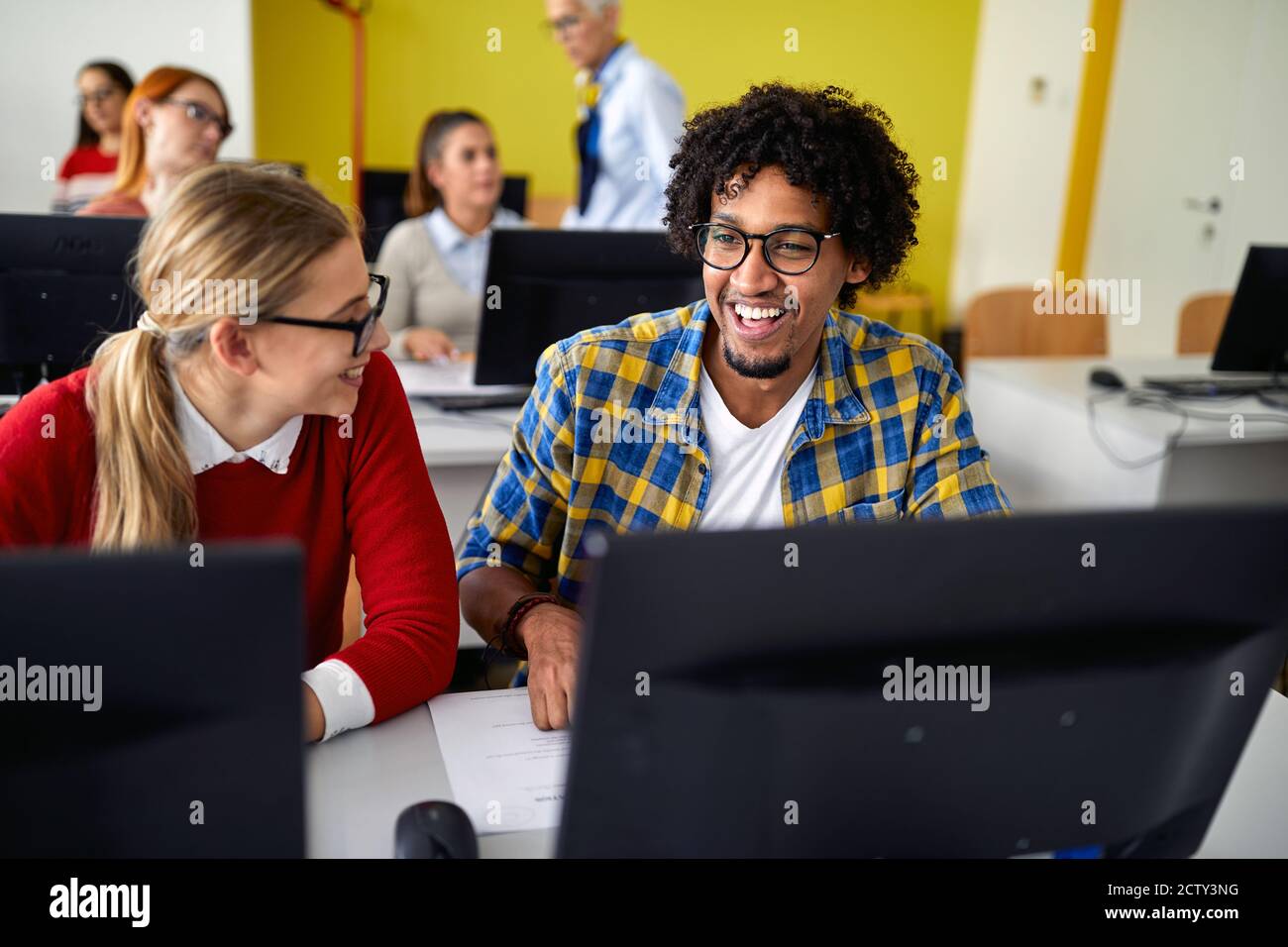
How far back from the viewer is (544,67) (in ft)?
15.9

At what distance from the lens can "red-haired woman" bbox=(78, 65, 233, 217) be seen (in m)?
2.90

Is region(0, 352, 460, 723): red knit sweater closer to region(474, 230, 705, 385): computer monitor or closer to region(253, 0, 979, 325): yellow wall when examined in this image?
region(474, 230, 705, 385): computer monitor

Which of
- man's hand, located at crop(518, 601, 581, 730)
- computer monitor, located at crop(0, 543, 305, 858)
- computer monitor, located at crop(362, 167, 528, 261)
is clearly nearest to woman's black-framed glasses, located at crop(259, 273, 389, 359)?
man's hand, located at crop(518, 601, 581, 730)

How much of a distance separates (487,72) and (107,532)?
4023 millimetres

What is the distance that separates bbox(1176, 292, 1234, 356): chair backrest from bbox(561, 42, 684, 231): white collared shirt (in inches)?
68.2

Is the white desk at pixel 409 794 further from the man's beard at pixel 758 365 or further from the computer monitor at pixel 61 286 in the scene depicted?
the computer monitor at pixel 61 286

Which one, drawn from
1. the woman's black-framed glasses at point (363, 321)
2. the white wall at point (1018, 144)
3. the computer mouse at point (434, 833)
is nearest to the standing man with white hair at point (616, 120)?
the woman's black-framed glasses at point (363, 321)

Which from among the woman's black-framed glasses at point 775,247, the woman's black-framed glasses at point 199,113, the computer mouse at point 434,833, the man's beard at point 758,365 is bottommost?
the computer mouse at point 434,833

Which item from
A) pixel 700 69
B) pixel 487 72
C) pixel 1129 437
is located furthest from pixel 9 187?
pixel 1129 437

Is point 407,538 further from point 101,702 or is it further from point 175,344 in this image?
point 101,702

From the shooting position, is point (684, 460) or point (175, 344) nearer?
point (175, 344)

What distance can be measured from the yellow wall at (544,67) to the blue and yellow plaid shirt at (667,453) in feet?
9.96

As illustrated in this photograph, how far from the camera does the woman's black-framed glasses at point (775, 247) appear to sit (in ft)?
4.73

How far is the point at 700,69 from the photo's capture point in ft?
16.6
